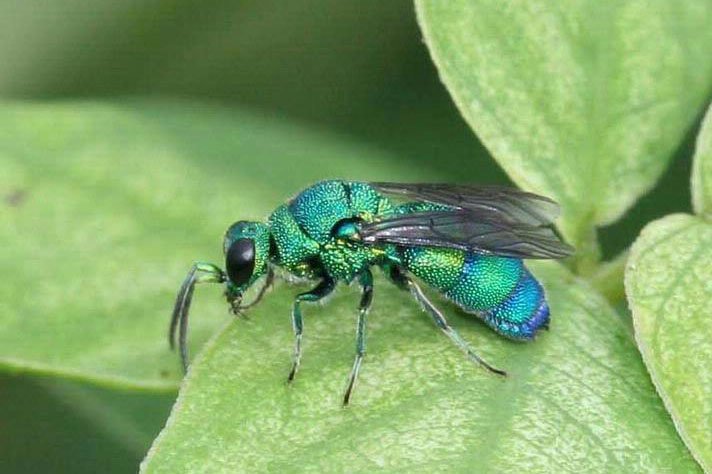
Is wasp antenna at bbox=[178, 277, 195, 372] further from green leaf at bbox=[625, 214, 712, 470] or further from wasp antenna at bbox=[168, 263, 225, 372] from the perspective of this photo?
green leaf at bbox=[625, 214, 712, 470]

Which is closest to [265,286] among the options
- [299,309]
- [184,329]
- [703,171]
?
[184,329]

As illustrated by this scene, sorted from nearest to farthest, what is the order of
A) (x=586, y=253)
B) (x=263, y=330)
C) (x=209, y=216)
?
Answer: (x=263, y=330) < (x=586, y=253) < (x=209, y=216)

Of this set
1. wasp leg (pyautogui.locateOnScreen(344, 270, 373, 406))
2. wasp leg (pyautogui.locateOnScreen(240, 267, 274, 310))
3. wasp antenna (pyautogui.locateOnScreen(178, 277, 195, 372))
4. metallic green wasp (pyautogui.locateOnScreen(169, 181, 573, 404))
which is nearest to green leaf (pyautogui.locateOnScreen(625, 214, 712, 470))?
metallic green wasp (pyautogui.locateOnScreen(169, 181, 573, 404))

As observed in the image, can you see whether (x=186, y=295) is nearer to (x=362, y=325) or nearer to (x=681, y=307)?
(x=362, y=325)

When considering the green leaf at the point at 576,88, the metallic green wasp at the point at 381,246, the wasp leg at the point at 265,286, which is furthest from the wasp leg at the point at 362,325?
the green leaf at the point at 576,88

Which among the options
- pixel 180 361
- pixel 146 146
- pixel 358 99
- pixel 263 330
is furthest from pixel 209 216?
pixel 358 99

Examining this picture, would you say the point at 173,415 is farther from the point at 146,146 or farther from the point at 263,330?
the point at 146,146

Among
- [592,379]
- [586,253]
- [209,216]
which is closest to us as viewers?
[592,379]
